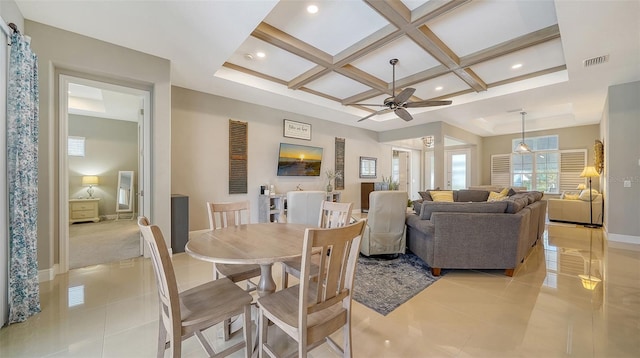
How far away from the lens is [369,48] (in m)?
3.26

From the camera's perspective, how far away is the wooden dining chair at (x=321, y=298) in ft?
4.03

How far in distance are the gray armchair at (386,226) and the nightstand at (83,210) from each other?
6.78 meters

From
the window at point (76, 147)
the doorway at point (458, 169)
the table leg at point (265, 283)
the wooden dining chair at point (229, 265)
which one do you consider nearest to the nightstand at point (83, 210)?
the window at point (76, 147)

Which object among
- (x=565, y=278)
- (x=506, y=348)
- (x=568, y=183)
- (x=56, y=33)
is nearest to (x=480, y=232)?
(x=565, y=278)

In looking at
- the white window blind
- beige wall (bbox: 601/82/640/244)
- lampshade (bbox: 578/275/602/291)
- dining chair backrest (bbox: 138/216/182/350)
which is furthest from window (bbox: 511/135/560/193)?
dining chair backrest (bbox: 138/216/182/350)

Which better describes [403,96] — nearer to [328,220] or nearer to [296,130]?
[328,220]

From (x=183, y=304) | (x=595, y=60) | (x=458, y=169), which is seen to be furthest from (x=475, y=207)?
(x=458, y=169)

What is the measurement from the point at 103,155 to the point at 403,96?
7.58m

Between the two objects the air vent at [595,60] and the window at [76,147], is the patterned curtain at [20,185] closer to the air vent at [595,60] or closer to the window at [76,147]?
the window at [76,147]

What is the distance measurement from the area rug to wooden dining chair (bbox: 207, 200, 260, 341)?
1075 millimetres

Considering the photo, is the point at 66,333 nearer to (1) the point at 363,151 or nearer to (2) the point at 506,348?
(2) the point at 506,348

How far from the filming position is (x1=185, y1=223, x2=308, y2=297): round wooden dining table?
141 cm

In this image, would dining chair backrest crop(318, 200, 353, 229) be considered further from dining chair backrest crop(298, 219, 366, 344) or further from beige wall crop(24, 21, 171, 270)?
beige wall crop(24, 21, 171, 270)

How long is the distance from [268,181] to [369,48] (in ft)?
11.4
